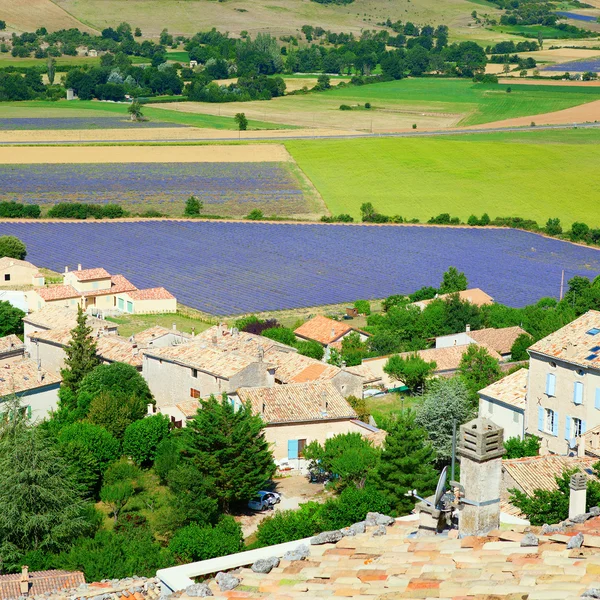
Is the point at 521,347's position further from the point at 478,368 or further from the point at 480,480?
the point at 480,480

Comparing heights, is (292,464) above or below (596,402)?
below

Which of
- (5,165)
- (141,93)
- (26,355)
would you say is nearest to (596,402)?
(26,355)

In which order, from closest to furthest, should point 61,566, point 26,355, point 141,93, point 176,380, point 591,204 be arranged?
point 61,566
point 176,380
point 26,355
point 591,204
point 141,93

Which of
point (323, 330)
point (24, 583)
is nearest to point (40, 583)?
point (24, 583)

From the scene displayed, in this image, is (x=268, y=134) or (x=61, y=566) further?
(x=268, y=134)

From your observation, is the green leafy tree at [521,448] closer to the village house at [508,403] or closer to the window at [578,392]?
the window at [578,392]

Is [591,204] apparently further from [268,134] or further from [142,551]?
[142,551]

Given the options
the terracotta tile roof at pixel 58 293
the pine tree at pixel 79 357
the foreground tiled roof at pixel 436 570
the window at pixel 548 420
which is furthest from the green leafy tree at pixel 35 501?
the terracotta tile roof at pixel 58 293
